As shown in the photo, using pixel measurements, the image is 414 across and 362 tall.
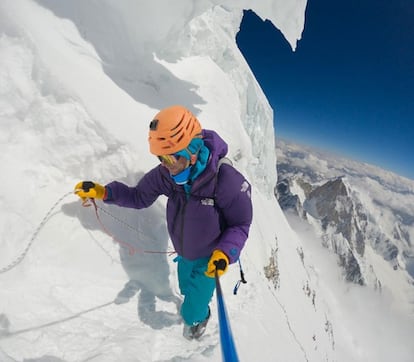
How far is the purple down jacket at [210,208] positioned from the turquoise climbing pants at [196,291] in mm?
135

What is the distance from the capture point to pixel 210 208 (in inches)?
111

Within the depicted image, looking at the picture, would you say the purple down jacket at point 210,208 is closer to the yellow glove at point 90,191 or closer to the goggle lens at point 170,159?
the goggle lens at point 170,159

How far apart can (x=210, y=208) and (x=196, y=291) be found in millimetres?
830

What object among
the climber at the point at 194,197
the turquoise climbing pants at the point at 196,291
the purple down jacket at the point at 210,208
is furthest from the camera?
the turquoise climbing pants at the point at 196,291

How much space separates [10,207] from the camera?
126 inches

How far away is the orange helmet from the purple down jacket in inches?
11.3

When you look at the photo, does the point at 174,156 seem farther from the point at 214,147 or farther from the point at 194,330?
the point at 194,330

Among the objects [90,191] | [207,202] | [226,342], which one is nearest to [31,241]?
[90,191]

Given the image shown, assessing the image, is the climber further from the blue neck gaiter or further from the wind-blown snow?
the wind-blown snow

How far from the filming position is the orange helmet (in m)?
2.54

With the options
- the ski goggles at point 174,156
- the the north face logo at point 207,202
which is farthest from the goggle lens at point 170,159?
the the north face logo at point 207,202

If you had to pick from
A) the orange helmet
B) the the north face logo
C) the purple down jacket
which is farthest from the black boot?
the orange helmet

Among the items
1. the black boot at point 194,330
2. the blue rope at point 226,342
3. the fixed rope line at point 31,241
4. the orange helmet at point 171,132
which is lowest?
the blue rope at point 226,342

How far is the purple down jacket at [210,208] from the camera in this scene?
107 inches
